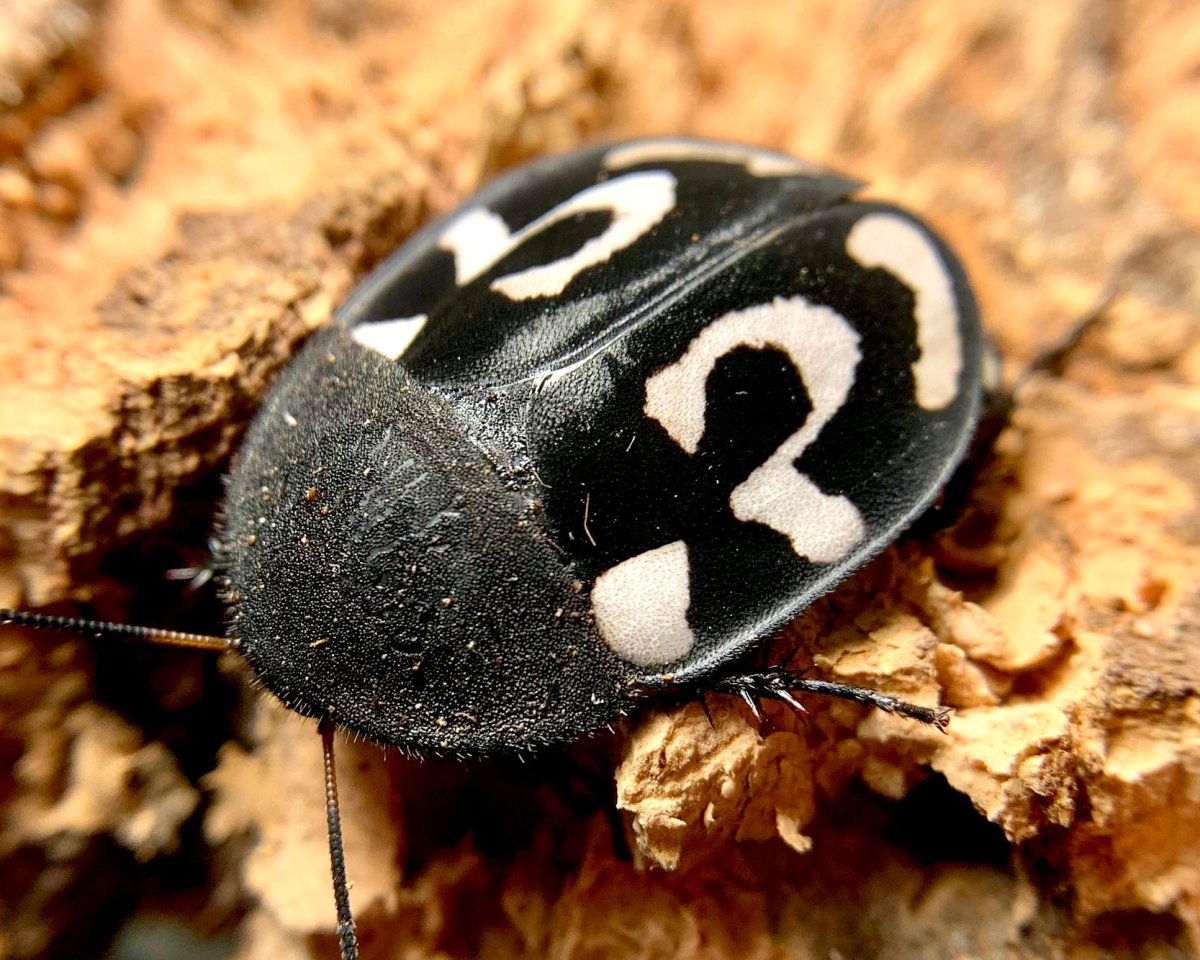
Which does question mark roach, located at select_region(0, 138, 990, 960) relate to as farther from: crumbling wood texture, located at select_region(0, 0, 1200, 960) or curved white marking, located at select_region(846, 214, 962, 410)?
crumbling wood texture, located at select_region(0, 0, 1200, 960)

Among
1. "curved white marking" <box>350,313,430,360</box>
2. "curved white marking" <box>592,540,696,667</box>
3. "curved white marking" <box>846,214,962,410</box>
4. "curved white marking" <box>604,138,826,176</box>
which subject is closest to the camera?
"curved white marking" <box>592,540,696,667</box>

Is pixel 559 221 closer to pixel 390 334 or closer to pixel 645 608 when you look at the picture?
pixel 390 334

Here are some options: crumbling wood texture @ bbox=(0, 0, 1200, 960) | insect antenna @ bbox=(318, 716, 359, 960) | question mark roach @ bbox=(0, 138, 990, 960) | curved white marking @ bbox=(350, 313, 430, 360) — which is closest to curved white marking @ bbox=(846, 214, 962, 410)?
question mark roach @ bbox=(0, 138, 990, 960)

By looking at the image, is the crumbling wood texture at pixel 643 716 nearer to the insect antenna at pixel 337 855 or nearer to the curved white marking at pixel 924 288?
the insect antenna at pixel 337 855

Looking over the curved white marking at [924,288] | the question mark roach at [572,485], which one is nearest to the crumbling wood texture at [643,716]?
the question mark roach at [572,485]

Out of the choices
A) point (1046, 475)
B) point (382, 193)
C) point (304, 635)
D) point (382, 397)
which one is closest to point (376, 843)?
point (304, 635)
